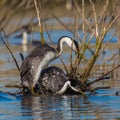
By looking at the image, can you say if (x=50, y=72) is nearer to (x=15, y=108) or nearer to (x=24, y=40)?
(x=15, y=108)

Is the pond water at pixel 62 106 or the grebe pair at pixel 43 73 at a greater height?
the grebe pair at pixel 43 73

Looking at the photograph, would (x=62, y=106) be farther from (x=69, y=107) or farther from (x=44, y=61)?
(x=44, y=61)

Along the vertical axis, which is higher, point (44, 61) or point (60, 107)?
point (44, 61)

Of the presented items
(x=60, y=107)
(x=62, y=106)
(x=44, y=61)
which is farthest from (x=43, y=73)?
(x=60, y=107)

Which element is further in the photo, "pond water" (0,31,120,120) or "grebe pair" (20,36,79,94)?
"grebe pair" (20,36,79,94)

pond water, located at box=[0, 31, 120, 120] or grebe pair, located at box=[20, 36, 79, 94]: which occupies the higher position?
grebe pair, located at box=[20, 36, 79, 94]

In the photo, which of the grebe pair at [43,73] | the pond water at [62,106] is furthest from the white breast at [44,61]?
the pond water at [62,106]

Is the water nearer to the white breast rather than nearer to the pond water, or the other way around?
the pond water

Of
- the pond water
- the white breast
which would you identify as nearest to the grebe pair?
the white breast

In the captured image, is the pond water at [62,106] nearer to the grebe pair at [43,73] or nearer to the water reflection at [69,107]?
the water reflection at [69,107]

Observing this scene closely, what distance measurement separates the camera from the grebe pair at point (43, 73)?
12.6m

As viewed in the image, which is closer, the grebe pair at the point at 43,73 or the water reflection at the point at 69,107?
the water reflection at the point at 69,107

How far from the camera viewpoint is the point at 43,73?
12914 mm

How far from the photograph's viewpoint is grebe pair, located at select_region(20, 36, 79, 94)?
12.6 meters
